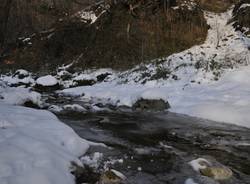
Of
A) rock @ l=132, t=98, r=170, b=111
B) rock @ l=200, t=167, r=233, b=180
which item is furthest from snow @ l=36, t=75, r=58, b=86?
rock @ l=200, t=167, r=233, b=180

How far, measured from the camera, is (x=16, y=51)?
24.8 m

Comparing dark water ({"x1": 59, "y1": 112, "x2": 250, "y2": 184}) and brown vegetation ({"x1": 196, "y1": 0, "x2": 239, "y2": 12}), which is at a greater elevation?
brown vegetation ({"x1": 196, "y1": 0, "x2": 239, "y2": 12})

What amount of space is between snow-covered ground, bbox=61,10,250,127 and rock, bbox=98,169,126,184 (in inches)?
199

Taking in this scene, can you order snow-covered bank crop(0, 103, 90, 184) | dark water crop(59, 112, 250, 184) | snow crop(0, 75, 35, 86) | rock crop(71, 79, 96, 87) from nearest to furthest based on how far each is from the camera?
snow-covered bank crop(0, 103, 90, 184)
dark water crop(59, 112, 250, 184)
rock crop(71, 79, 96, 87)
snow crop(0, 75, 35, 86)

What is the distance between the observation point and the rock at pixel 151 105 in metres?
12.4

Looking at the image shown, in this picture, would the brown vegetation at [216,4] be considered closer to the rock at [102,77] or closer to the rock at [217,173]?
the rock at [102,77]

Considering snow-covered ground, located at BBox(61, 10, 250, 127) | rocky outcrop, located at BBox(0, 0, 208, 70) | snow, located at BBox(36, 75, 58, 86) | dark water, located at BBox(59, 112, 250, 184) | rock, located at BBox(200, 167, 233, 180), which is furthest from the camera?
rocky outcrop, located at BBox(0, 0, 208, 70)

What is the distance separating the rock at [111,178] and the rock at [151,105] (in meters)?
6.52

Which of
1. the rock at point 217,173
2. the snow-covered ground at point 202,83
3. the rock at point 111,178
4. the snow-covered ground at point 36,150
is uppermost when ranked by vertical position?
the snow-covered ground at point 202,83

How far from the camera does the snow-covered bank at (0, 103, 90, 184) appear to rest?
5348 mm

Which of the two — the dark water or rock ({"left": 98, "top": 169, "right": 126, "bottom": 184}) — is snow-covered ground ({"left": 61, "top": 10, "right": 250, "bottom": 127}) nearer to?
the dark water

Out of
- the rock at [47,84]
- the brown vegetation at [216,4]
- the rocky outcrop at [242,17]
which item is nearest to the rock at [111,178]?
the rock at [47,84]

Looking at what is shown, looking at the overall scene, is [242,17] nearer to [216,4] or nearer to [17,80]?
[216,4]

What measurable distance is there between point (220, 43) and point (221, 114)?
862 centimetres
